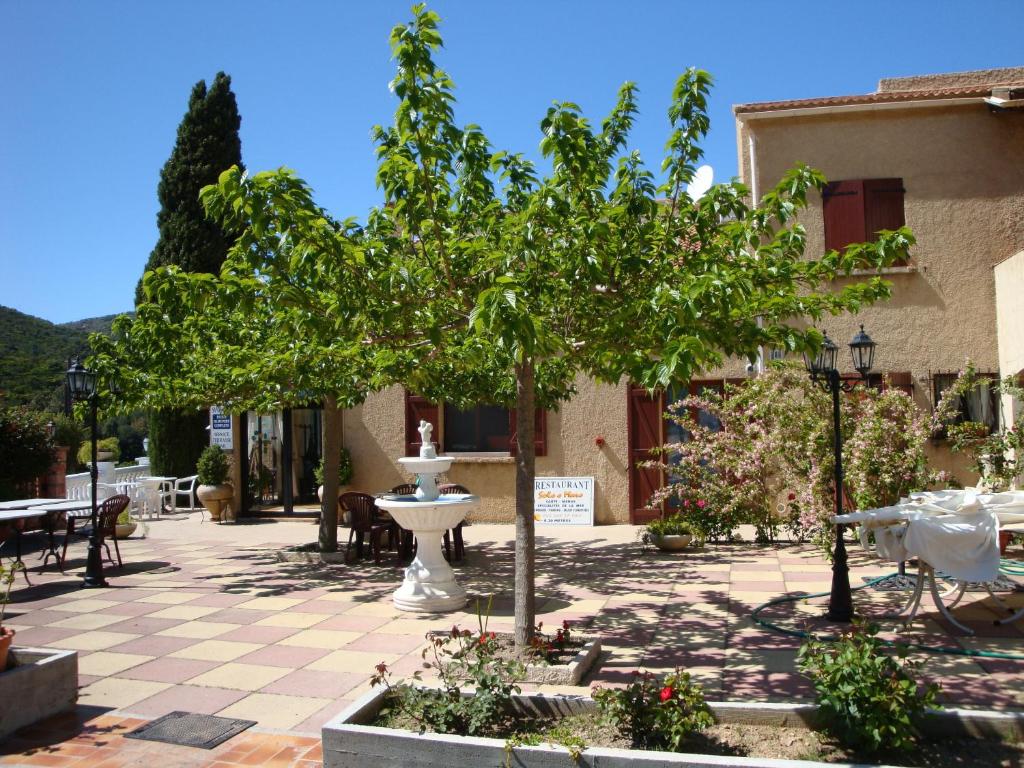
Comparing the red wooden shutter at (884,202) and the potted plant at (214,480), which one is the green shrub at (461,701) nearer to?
the red wooden shutter at (884,202)

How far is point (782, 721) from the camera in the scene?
4.01 m

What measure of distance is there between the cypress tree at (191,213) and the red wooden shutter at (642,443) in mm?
9811

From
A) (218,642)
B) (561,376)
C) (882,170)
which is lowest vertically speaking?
(218,642)

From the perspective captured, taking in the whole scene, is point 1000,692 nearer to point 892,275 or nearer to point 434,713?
point 434,713

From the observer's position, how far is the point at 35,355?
31172 mm

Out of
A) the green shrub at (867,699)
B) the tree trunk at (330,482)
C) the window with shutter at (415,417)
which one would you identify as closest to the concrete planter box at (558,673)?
the green shrub at (867,699)

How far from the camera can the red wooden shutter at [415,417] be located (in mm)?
14531

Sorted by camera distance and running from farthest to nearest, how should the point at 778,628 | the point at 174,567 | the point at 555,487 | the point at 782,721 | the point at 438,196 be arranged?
the point at 555,487 → the point at 174,567 → the point at 778,628 → the point at 438,196 → the point at 782,721

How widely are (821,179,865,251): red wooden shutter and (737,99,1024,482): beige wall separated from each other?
0.51 feet

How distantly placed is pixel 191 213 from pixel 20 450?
6.63 m

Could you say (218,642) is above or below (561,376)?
below

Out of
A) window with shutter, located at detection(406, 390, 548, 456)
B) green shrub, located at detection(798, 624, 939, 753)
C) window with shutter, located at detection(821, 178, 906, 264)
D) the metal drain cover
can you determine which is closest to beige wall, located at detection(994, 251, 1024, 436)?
window with shutter, located at detection(821, 178, 906, 264)

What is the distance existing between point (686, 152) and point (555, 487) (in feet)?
28.5

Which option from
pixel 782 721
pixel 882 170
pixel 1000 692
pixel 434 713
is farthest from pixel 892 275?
pixel 434 713
